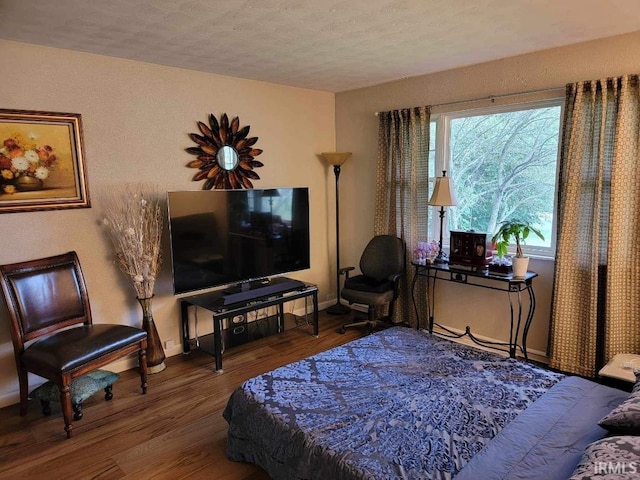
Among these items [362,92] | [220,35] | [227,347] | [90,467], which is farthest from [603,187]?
[90,467]

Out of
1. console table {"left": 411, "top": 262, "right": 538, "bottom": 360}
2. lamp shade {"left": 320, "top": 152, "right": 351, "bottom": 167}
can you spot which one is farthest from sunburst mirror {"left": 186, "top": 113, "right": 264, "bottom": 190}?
console table {"left": 411, "top": 262, "right": 538, "bottom": 360}

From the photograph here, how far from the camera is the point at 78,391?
2779 mm

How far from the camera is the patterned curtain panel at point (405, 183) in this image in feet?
13.4

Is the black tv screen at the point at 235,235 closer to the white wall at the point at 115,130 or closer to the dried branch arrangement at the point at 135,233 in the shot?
the dried branch arrangement at the point at 135,233

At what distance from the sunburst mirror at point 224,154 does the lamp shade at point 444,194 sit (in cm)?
177

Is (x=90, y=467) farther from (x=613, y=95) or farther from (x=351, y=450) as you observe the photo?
(x=613, y=95)

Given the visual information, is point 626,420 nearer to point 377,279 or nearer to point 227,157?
point 377,279

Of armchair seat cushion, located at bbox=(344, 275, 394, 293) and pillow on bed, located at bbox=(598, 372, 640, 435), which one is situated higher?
pillow on bed, located at bbox=(598, 372, 640, 435)

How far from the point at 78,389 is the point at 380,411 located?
2.10 metres

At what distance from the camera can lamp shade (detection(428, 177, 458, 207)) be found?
3686 millimetres

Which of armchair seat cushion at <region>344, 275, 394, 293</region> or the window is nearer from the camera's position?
the window

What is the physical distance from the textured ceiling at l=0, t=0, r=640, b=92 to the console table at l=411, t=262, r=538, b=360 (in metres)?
1.76

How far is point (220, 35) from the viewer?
108 inches

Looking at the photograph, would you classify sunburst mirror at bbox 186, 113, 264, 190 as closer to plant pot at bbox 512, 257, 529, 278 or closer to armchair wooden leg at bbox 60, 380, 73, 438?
armchair wooden leg at bbox 60, 380, 73, 438
